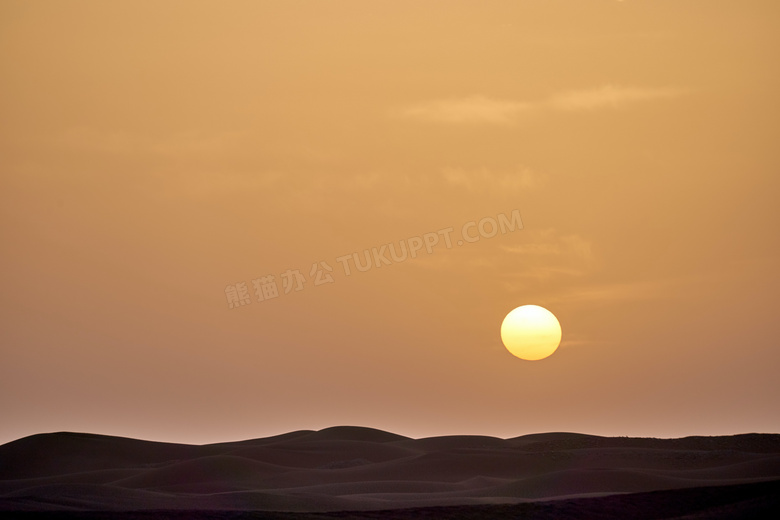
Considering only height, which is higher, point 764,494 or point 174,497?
point 174,497

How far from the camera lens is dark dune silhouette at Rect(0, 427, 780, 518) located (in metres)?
20.2

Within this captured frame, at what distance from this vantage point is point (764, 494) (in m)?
18.4

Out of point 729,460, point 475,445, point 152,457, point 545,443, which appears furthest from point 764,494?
point 152,457

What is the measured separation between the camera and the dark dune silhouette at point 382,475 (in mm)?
20203

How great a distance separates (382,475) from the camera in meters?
34.3

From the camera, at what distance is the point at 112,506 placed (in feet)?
68.8

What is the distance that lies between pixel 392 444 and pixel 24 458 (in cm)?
1657

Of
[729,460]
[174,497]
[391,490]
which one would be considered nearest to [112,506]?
[174,497]

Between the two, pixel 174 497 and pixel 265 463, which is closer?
pixel 174 497

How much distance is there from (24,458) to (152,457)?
5554mm

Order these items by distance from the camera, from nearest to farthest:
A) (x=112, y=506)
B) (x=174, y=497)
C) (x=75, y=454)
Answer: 1. (x=112, y=506)
2. (x=174, y=497)
3. (x=75, y=454)

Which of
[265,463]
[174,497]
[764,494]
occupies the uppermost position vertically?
[265,463]

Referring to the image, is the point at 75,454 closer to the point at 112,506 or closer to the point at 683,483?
the point at 112,506

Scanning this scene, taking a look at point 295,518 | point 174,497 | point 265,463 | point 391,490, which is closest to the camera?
point 295,518
